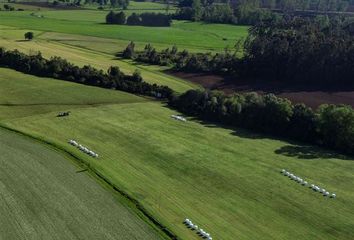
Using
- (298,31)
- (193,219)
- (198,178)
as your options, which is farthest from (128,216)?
(298,31)

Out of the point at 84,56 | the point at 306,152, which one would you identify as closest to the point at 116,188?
the point at 306,152

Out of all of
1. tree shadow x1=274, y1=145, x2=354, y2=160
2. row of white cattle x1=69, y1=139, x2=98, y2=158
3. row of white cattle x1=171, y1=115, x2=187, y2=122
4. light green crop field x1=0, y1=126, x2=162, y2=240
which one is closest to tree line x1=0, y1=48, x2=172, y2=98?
row of white cattle x1=171, y1=115, x2=187, y2=122

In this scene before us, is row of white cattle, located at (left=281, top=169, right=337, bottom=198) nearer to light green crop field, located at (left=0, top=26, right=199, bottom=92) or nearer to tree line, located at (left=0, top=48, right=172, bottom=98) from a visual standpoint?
tree line, located at (left=0, top=48, right=172, bottom=98)

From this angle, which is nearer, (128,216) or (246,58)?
(128,216)

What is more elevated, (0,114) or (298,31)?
(298,31)

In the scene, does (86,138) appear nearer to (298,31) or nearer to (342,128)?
(342,128)

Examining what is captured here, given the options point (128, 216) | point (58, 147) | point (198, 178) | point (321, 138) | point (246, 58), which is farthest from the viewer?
point (246, 58)

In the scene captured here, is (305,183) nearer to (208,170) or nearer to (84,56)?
(208,170)

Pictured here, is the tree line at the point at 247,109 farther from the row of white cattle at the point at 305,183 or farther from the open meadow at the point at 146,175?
the row of white cattle at the point at 305,183

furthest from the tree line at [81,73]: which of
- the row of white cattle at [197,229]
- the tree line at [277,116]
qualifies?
the row of white cattle at [197,229]
